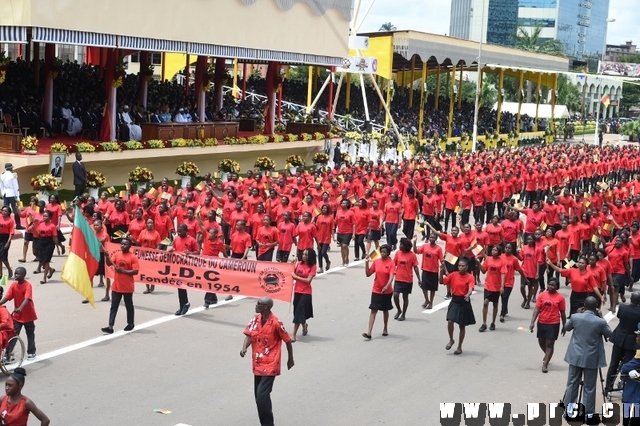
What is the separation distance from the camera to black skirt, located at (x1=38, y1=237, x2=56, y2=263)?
58.6 feet

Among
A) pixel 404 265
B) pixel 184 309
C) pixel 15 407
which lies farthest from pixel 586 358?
pixel 184 309

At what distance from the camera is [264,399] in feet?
34.6

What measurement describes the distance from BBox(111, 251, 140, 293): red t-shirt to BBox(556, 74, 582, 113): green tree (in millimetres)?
82649

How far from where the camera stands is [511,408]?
39.6 feet

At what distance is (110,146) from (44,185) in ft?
17.5

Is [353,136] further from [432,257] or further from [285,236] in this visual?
[432,257]

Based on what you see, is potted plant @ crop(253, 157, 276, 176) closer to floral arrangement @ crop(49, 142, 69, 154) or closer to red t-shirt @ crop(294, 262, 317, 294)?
floral arrangement @ crop(49, 142, 69, 154)

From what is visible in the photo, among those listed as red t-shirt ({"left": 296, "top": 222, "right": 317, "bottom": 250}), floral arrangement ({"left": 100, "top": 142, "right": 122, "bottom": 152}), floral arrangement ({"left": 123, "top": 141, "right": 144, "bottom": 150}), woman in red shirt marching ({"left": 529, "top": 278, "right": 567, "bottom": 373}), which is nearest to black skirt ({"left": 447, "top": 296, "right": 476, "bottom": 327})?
woman in red shirt marching ({"left": 529, "top": 278, "right": 567, "bottom": 373})

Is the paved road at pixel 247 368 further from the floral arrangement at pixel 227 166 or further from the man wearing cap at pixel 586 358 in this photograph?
the floral arrangement at pixel 227 166

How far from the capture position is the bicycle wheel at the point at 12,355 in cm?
1213

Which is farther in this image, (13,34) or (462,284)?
(13,34)

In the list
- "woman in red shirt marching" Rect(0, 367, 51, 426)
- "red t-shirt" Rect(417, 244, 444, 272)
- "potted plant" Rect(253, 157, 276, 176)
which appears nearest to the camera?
"woman in red shirt marching" Rect(0, 367, 51, 426)

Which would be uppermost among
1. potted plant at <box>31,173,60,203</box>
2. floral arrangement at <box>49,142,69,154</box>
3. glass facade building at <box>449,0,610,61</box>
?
glass facade building at <box>449,0,610,61</box>

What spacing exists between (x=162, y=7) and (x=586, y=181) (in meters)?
16.9
